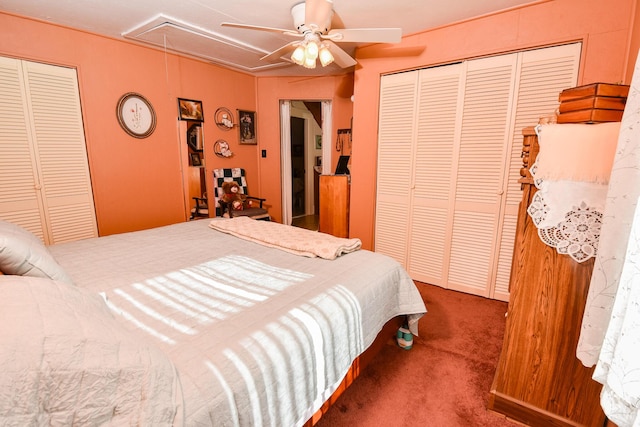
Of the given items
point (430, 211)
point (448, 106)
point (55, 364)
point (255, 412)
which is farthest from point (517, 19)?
point (55, 364)

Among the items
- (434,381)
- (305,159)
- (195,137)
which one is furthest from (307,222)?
(434,381)

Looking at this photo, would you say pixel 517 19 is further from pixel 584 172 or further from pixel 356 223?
pixel 356 223

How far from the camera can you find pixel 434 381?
173cm

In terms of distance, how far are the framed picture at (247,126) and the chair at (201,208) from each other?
1039mm

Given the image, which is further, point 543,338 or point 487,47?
point 487,47

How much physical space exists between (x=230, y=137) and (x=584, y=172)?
3.92 meters

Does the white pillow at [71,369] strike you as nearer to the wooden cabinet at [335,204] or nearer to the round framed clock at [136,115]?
the round framed clock at [136,115]

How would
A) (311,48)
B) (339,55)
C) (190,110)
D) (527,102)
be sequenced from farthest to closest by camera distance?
1. (190,110)
2. (339,55)
3. (527,102)
4. (311,48)

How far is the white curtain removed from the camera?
656 millimetres

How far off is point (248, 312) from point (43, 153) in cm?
293

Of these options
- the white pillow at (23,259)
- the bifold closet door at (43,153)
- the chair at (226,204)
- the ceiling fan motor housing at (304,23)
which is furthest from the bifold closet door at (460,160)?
the bifold closet door at (43,153)

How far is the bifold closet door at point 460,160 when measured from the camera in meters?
2.46

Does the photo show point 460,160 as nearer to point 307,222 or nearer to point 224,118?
point 224,118

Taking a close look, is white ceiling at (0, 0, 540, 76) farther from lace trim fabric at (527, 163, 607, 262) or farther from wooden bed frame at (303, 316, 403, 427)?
wooden bed frame at (303, 316, 403, 427)
